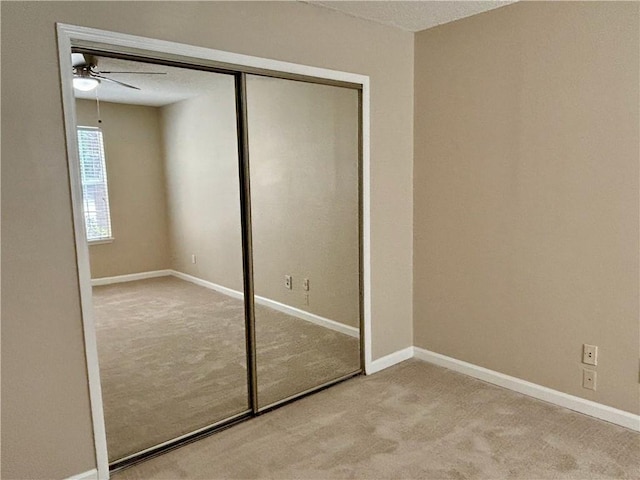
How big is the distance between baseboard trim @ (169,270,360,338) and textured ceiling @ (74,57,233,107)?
96 cm

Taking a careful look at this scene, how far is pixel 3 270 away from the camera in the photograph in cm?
187

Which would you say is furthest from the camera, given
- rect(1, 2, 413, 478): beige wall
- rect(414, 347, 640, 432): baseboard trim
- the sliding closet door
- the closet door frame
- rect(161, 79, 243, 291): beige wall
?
the sliding closet door

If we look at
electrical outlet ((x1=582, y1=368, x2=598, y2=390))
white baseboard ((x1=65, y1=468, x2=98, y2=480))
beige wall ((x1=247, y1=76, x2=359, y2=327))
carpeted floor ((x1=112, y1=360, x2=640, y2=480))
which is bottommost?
carpeted floor ((x1=112, y1=360, x2=640, y2=480))

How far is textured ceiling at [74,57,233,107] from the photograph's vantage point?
2190 millimetres

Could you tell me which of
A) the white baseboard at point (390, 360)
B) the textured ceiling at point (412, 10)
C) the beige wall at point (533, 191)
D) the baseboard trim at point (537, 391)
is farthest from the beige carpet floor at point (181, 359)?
the textured ceiling at point (412, 10)

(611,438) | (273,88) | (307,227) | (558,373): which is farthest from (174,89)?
(611,438)

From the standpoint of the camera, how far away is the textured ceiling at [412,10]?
2.72 m

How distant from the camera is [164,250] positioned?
2701 millimetres

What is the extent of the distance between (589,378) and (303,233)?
1.83 m

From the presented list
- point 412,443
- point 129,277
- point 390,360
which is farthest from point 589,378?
point 129,277

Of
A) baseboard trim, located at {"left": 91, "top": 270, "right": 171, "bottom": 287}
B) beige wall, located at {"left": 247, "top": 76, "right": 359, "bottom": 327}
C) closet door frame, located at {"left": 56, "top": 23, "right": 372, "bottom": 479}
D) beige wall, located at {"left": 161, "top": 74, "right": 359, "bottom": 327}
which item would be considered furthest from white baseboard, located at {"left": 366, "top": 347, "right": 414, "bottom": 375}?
baseboard trim, located at {"left": 91, "top": 270, "right": 171, "bottom": 287}

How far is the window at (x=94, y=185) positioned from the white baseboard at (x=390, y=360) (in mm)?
1908

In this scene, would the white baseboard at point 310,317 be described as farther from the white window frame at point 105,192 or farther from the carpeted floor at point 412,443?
the white window frame at point 105,192

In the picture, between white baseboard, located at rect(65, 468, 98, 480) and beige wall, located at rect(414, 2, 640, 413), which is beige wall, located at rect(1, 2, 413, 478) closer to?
white baseboard, located at rect(65, 468, 98, 480)
